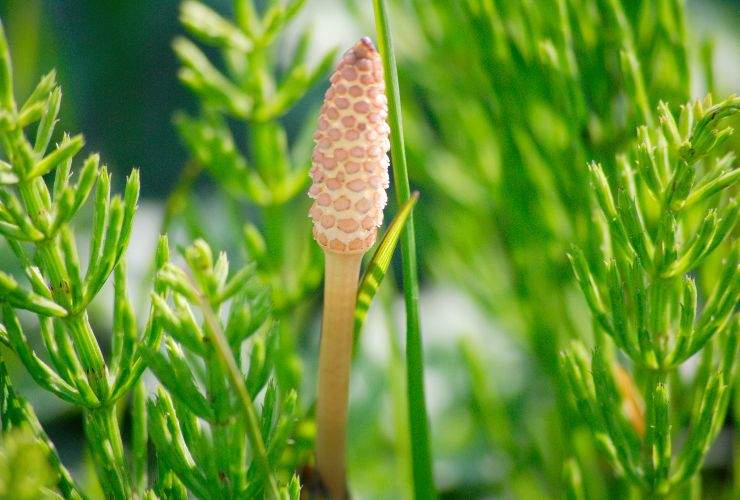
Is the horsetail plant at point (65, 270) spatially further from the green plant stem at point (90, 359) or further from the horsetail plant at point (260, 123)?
the horsetail plant at point (260, 123)

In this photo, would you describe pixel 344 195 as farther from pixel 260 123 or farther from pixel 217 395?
pixel 260 123

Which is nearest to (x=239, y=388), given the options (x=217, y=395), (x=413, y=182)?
(x=217, y=395)

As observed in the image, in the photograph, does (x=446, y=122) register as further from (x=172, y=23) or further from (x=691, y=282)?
(x=172, y=23)

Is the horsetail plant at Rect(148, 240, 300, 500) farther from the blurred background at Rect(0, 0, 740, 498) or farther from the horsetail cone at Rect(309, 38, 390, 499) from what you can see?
the blurred background at Rect(0, 0, 740, 498)

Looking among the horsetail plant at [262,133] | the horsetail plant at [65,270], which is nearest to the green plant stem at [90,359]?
the horsetail plant at [65,270]

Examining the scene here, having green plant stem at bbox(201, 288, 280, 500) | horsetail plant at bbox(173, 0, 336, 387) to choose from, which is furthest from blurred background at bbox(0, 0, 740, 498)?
green plant stem at bbox(201, 288, 280, 500)

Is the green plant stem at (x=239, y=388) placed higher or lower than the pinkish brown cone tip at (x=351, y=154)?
lower

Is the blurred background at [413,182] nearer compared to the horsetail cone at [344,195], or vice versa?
the horsetail cone at [344,195]
